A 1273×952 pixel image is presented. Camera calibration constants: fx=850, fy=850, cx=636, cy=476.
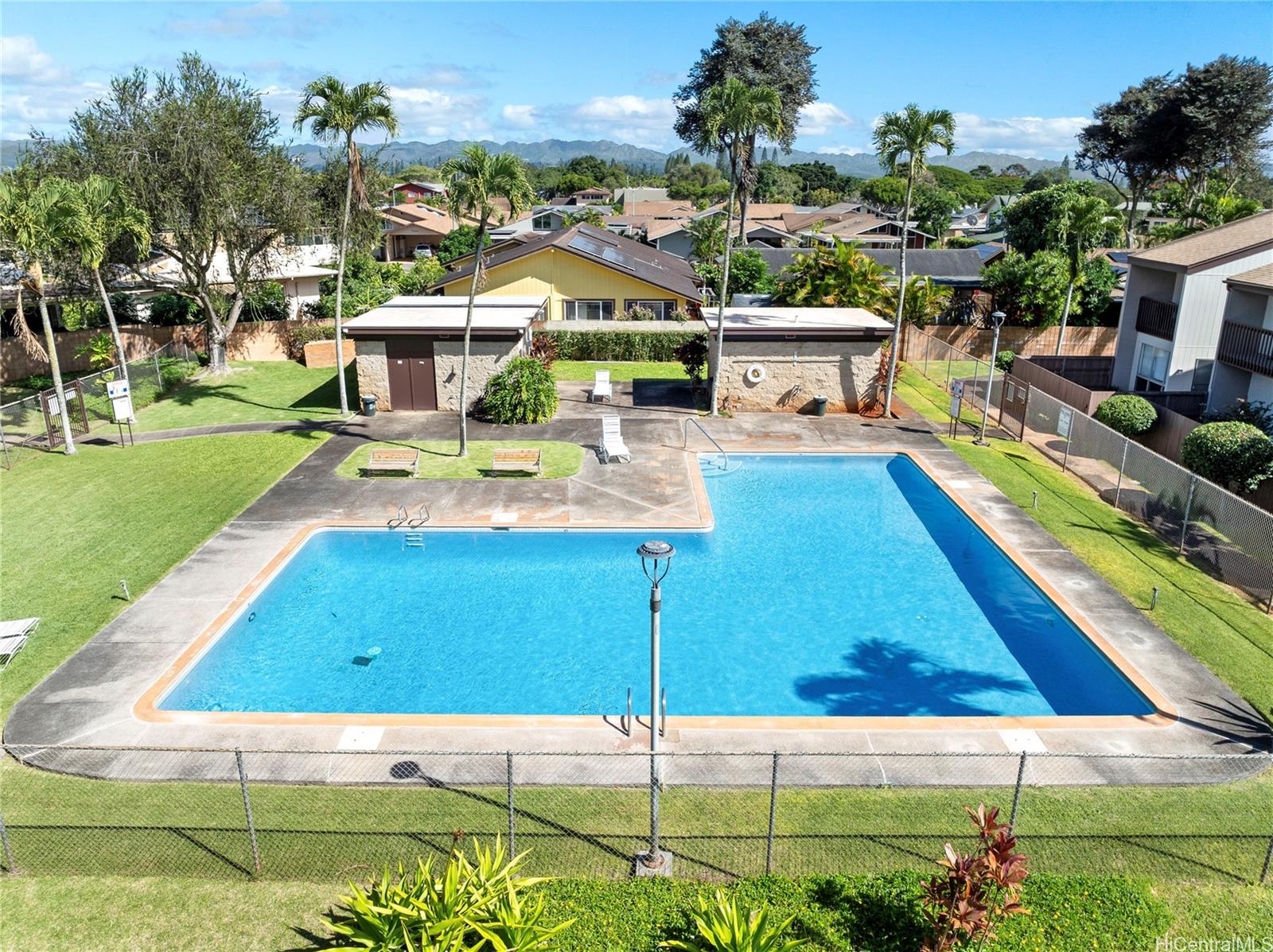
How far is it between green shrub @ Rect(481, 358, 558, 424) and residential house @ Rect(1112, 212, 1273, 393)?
21944 millimetres

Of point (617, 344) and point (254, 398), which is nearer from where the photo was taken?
point (254, 398)

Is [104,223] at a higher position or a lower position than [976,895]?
higher

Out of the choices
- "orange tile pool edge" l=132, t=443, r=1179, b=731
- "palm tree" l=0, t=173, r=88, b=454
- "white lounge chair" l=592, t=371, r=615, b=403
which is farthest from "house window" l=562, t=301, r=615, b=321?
"orange tile pool edge" l=132, t=443, r=1179, b=731

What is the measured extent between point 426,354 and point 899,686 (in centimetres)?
1982

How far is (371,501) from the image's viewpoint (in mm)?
21391

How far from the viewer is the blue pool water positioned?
14.0m

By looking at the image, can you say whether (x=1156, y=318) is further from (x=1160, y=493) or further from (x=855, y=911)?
(x=855, y=911)

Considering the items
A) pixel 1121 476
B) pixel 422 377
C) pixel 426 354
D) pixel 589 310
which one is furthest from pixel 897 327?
pixel 589 310

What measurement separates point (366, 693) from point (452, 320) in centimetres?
1736

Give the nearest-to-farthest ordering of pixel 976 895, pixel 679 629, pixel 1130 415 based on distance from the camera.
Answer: pixel 976 895 < pixel 679 629 < pixel 1130 415

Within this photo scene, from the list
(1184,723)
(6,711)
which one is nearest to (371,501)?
(6,711)

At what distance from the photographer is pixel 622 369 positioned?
3716cm

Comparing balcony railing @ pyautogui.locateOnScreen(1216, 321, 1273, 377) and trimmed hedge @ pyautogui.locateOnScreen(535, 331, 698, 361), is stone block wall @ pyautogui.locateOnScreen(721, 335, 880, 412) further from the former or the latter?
balcony railing @ pyautogui.locateOnScreen(1216, 321, 1273, 377)

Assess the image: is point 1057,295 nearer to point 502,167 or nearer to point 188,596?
point 502,167
